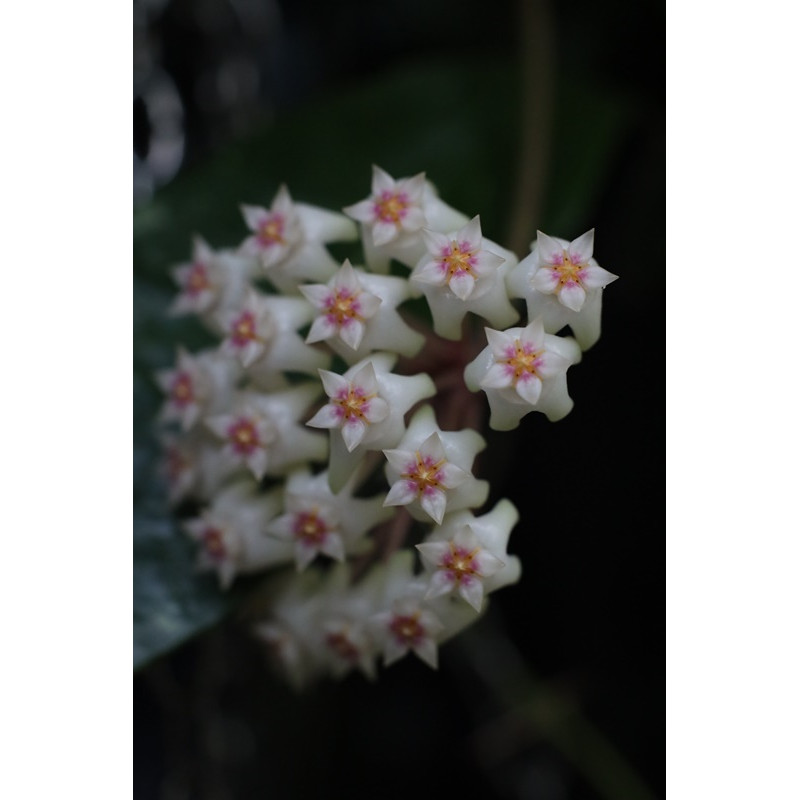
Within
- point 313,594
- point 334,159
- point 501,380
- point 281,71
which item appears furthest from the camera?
point 281,71

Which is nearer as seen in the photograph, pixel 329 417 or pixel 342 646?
pixel 329 417

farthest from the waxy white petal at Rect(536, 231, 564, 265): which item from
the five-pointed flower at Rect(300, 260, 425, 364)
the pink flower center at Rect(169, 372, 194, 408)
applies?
the pink flower center at Rect(169, 372, 194, 408)

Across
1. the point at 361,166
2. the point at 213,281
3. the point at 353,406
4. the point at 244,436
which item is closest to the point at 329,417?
the point at 353,406

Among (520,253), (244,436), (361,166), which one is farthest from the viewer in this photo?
(361,166)

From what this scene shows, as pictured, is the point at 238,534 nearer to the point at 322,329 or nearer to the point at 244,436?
the point at 244,436

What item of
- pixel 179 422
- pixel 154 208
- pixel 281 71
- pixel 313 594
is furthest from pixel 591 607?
pixel 281 71

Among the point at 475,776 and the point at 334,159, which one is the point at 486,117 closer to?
the point at 334,159

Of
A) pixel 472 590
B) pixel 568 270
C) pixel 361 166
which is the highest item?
pixel 361 166
